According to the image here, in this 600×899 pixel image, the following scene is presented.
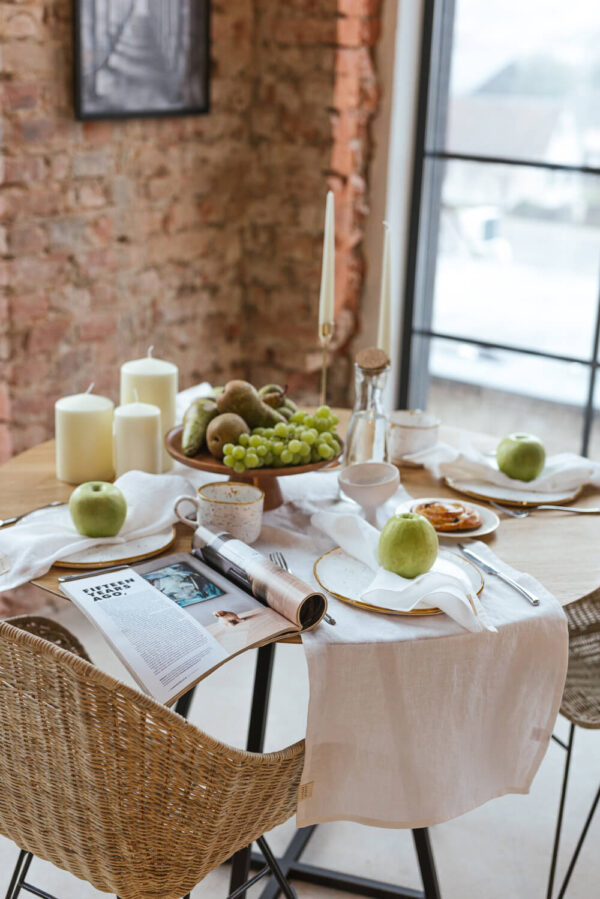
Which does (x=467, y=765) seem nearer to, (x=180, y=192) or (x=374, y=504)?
(x=374, y=504)

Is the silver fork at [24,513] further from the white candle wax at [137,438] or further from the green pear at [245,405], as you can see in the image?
the green pear at [245,405]

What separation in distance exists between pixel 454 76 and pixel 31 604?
203 centimetres

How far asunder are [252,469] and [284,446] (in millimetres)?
72

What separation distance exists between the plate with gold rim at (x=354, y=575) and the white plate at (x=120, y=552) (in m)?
0.27

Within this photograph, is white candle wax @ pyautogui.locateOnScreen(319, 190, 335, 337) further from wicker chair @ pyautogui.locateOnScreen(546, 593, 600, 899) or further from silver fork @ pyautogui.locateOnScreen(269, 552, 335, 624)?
wicker chair @ pyautogui.locateOnScreen(546, 593, 600, 899)

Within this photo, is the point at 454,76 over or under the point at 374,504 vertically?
over

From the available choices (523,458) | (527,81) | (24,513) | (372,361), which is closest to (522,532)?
(523,458)

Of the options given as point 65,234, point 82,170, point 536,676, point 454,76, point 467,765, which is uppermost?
point 454,76

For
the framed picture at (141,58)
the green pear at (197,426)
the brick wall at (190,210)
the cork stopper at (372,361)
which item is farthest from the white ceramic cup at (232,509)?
the framed picture at (141,58)

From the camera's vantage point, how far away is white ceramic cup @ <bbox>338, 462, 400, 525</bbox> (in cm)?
181

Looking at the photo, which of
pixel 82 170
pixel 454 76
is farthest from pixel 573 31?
pixel 82 170

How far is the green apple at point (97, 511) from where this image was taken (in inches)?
66.4

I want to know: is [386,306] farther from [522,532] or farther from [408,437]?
[522,532]

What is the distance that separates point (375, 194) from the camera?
318 cm
